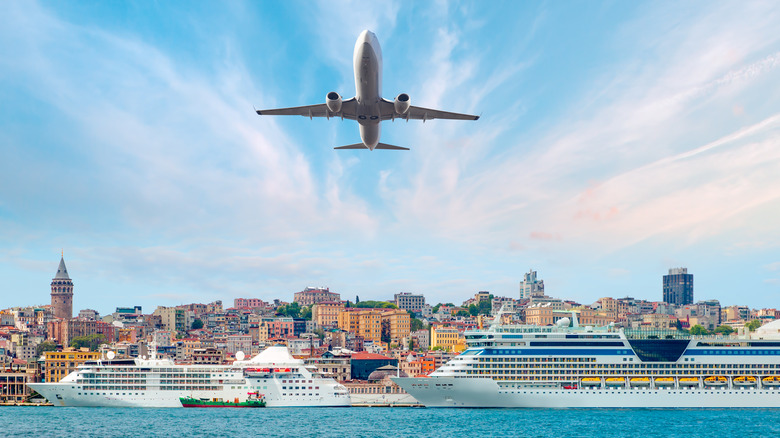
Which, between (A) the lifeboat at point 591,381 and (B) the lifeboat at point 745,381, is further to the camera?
(B) the lifeboat at point 745,381

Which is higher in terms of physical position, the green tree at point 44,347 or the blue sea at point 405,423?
the green tree at point 44,347

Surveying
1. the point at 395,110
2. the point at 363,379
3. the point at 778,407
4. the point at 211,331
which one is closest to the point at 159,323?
the point at 211,331

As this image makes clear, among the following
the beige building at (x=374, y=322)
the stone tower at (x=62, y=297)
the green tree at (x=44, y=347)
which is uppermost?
the stone tower at (x=62, y=297)

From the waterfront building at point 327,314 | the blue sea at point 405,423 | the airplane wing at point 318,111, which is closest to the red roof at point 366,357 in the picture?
the blue sea at point 405,423

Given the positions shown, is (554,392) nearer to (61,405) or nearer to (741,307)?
(61,405)

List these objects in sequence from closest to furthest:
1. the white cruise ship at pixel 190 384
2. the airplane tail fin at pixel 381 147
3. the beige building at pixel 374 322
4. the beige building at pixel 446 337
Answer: the airplane tail fin at pixel 381 147
the white cruise ship at pixel 190 384
the beige building at pixel 446 337
the beige building at pixel 374 322

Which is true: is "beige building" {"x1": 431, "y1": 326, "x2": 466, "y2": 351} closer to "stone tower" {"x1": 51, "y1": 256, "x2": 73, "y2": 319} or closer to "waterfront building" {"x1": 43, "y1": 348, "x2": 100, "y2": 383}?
"waterfront building" {"x1": 43, "y1": 348, "x2": 100, "y2": 383}

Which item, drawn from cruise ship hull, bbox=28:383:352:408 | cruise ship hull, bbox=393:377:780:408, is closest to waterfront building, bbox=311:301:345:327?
cruise ship hull, bbox=28:383:352:408

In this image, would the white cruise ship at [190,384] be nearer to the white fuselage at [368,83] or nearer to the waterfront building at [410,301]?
the white fuselage at [368,83]
